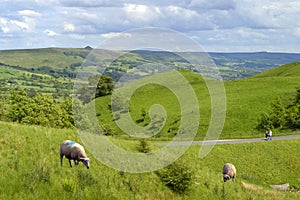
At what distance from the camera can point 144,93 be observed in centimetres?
16025

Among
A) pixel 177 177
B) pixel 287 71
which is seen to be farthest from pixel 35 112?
pixel 287 71

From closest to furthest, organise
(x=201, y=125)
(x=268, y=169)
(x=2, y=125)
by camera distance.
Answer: (x=2, y=125)
(x=268, y=169)
(x=201, y=125)

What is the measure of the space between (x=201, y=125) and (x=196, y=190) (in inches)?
2627

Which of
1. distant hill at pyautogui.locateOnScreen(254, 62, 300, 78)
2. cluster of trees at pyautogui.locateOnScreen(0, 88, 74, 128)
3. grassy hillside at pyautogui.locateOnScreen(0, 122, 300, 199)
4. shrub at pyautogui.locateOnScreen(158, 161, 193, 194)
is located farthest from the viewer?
distant hill at pyautogui.locateOnScreen(254, 62, 300, 78)

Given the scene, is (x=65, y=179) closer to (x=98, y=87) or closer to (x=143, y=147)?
(x=143, y=147)

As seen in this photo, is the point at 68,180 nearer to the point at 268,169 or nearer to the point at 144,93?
the point at 268,169

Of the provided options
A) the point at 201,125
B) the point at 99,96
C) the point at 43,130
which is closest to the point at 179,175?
the point at 43,130

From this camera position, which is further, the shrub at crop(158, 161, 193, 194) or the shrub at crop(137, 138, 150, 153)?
the shrub at crop(137, 138, 150, 153)

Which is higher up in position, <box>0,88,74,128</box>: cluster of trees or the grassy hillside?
the grassy hillside

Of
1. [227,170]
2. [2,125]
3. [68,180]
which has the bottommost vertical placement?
[227,170]

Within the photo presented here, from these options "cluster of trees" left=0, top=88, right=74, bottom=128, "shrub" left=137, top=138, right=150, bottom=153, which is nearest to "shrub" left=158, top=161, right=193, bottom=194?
"shrub" left=137, top=138, right=150, bottom=153

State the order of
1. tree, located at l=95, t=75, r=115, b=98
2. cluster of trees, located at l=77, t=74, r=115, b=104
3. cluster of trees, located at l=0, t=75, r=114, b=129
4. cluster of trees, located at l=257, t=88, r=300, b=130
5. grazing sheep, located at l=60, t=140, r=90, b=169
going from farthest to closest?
tree, located at l=95, t=75, r=115, b=98
cluster of trees, located at l=77, t=74, r=115, b=104
cluster of trees, located at l=257, t=88, r=300, b=130
cluster of trees, located at l=0, t=75, r=114, b=129
grazing sheep, located at l=60, t=140, r=90, b=169

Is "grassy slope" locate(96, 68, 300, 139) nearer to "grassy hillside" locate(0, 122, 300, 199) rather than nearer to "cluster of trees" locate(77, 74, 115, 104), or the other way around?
"cluster of trees" locate(77, 74, 115, 104)

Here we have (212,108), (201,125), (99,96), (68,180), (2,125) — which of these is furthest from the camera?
(99,96)
